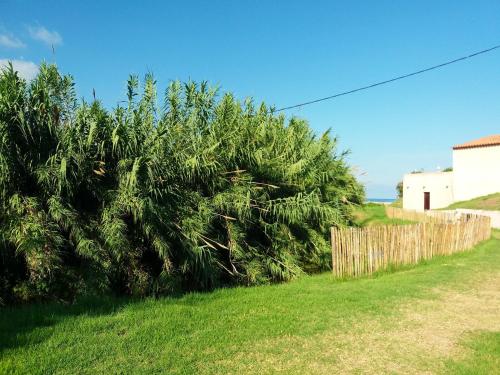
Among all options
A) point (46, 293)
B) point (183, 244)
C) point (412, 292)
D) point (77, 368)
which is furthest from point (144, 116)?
point (412, 292)

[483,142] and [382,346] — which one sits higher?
[483,142]

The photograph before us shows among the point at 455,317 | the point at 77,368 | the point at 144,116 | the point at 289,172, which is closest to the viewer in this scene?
the point at 77,368

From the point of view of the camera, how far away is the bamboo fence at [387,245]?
8141mm

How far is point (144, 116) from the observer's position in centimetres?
670

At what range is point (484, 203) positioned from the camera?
32.6 m

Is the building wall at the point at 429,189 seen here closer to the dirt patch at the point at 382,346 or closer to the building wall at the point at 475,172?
the building wall at the point at 475,172

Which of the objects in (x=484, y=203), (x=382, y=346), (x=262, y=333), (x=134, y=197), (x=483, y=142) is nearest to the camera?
(x=382, y=346)

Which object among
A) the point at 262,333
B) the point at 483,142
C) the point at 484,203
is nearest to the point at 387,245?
the point at 262,333

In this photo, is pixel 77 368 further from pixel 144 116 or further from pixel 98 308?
pixel 144 116

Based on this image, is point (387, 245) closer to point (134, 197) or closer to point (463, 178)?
point (134, 197)

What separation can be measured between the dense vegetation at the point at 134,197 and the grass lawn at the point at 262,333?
54 cm

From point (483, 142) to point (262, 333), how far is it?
37641 mm

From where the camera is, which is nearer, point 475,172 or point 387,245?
point 387,245

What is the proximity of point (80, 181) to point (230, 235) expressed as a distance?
2508mm
